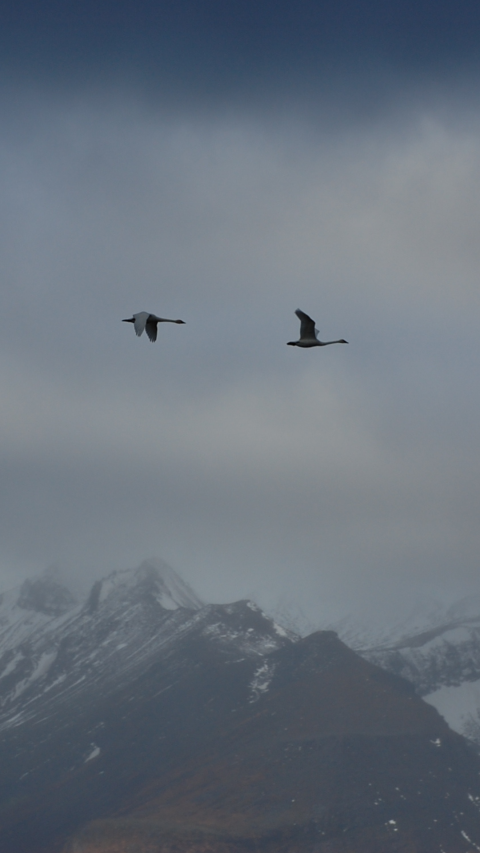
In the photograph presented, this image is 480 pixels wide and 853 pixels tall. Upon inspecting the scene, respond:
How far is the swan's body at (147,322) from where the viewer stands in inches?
2618

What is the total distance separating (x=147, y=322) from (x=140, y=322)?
4.53 metres

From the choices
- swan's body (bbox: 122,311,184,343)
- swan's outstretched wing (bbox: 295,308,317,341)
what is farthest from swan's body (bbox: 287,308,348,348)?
swan's body (bbox: 122,311,184,343)

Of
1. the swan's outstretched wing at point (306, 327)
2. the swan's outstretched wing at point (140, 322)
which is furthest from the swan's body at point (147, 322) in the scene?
the swan's outstretched wing at point (306, 327)

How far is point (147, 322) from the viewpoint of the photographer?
234ft

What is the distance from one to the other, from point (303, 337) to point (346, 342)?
146 inches

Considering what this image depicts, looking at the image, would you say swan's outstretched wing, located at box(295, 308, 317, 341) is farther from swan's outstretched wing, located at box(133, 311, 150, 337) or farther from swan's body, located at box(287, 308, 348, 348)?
swan's outstretched wing, located at box(133, 311, 150, 337)

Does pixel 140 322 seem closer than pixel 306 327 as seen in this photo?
Yes

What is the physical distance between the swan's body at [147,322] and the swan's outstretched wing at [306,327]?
1002cm

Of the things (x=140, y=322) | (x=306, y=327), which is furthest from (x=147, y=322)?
(x=306, y=327)

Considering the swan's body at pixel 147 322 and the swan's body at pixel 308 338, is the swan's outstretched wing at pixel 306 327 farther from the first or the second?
the swan's body at pixel 147 322

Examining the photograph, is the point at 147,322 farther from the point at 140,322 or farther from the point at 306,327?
the point at 306,327

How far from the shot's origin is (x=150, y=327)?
71500mm

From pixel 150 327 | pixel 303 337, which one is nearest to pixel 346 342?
pixel 303 337

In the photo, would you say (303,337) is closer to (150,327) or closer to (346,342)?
(346,342)
